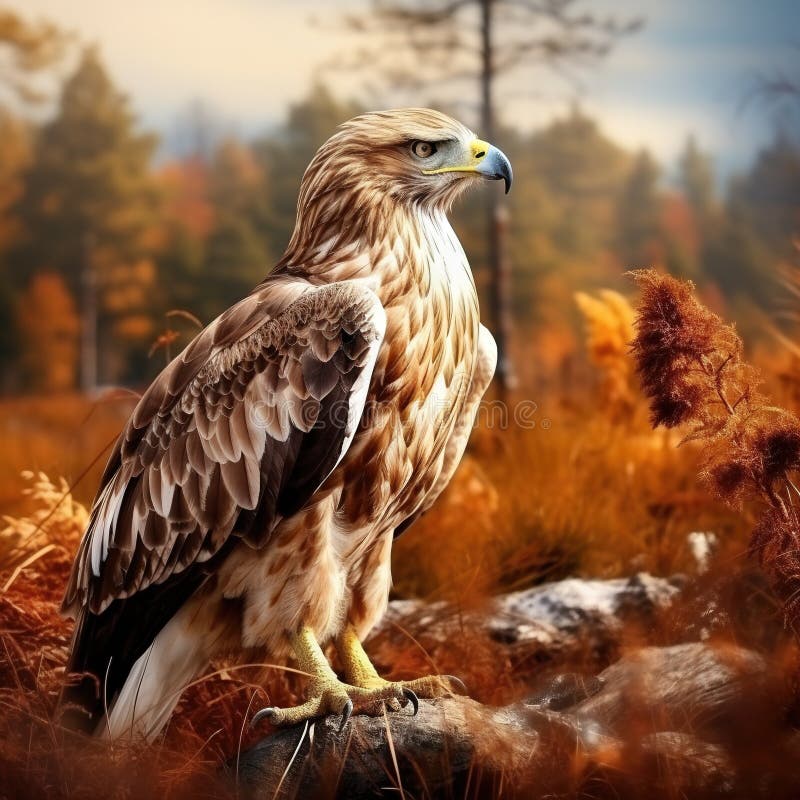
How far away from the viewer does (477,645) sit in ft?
14.8

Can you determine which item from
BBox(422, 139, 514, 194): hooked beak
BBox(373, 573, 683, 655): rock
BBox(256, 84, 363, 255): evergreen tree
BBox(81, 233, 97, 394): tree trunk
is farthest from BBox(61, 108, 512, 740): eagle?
BBox(81, 233, 97, 394): tree trunk

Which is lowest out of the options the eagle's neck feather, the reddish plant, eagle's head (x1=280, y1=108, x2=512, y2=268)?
the reddish plant

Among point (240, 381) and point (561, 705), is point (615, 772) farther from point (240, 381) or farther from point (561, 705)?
point (240, 381)

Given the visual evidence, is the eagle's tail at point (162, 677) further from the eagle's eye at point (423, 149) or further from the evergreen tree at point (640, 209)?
the evergreen tree at point (640, 209)

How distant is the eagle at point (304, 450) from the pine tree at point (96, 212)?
90.4ft

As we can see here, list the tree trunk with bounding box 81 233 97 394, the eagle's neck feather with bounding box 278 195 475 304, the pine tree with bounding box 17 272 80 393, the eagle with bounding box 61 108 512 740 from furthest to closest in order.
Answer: the tree trunk with bounding box 81 233 97 394, the pine tree with bounding box 17 272 80 393, the eagle's neck feather with bounding box 278 195 475 304, the eagle with bounding box 61 108 512 740

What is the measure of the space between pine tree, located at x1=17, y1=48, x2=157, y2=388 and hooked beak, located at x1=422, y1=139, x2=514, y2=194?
27.8m

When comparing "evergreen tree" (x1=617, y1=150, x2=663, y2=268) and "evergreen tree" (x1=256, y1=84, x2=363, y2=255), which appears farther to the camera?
"evergreen tree" (x1=617, y1=150, x2=663, y2=268)

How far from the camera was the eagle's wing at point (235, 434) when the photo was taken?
3338 mm

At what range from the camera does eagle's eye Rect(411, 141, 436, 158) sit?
3666mm

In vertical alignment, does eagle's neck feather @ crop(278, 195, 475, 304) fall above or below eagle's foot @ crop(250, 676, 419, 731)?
above

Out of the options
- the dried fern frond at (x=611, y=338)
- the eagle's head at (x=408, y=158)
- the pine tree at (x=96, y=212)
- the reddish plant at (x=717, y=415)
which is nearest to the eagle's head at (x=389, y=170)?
the eagle's head at (x=408, y=158)

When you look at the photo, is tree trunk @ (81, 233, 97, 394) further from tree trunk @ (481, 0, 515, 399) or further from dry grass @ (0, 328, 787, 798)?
dry grass @ (0, 328, 787, 798)

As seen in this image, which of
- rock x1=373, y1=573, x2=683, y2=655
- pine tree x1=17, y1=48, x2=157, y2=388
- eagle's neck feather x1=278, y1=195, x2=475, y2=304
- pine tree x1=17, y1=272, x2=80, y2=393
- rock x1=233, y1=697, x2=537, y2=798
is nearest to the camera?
rock x1=233, y1=697, x2=537, y2=798
